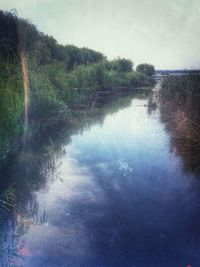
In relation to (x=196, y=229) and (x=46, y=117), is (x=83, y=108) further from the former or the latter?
(x=196, y=229)

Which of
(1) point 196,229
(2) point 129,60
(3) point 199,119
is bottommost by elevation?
(1) point 196,229

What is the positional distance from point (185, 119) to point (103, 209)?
6.88 m

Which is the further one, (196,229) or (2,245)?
(196,229)

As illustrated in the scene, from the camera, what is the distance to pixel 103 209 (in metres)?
5.38

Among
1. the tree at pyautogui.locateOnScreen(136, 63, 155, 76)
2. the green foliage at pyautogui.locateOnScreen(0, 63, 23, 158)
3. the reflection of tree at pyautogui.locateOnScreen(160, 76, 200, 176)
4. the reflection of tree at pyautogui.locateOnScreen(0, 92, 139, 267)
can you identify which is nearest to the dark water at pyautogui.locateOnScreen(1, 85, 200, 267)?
the reflection of tree at pyautogui.locateOnScreen(0, 92, 139, 267)

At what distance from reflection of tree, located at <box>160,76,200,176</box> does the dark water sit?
439 millimetres

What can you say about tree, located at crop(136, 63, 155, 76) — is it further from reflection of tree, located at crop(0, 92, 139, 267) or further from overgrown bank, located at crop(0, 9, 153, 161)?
reflection of tree, located at crop(0, 92, 139, 267)

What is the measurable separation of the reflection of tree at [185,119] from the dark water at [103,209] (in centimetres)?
44

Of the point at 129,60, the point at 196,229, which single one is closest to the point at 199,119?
the point at 196,229

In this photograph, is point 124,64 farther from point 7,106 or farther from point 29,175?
point 29,175

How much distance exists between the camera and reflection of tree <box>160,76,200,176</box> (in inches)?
343

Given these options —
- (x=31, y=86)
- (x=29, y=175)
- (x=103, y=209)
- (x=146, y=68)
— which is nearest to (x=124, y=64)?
(x=146, y=68)

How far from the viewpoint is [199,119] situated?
11.1 metres

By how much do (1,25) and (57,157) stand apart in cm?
2443
